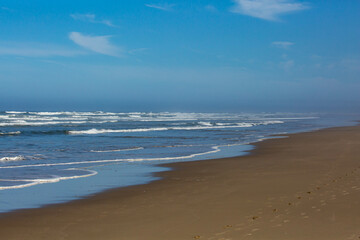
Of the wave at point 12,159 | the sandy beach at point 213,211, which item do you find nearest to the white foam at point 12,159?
the wave at point 12,159

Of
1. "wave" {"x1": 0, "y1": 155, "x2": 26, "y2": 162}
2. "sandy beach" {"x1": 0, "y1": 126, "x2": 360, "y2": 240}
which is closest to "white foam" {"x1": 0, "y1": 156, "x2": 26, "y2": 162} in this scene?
"wave" {"x1": 0, "y1": 155, "x2": 26, "y2": 162}

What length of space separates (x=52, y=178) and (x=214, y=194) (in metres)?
4.66

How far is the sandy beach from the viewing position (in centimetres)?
580

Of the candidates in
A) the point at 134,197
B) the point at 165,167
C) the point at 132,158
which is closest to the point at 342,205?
the point at 134,197

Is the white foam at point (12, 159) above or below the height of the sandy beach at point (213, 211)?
above

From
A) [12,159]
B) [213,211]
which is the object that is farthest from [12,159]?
[213,211]

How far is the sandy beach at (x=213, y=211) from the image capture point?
5805 millimetres

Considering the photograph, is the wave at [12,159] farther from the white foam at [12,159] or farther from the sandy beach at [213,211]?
the sandy beach at [213,211]

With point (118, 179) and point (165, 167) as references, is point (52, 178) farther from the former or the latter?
point (165, 167)

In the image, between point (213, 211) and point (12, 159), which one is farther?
point (12, 159)

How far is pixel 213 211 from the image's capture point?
704cm

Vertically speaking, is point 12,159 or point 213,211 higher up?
point 12,159

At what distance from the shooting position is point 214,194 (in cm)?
859

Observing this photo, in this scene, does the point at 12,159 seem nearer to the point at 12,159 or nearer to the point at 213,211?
the point at 12,159
